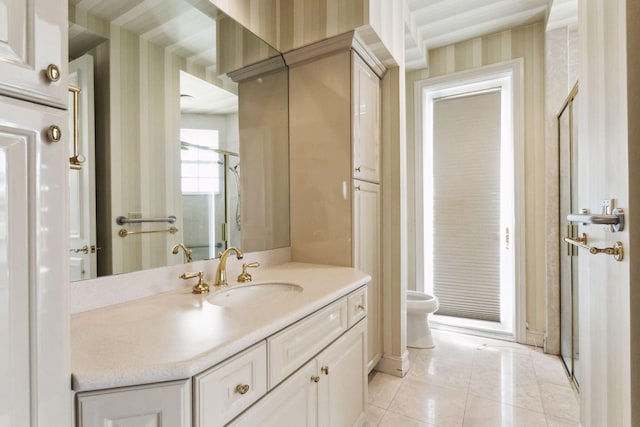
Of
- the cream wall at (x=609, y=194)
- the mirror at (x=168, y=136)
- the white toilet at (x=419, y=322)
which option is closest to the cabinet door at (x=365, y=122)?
the mirror at (x=168, y=136)

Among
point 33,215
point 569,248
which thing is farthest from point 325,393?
point 569,248

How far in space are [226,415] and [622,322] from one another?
110 centimetres

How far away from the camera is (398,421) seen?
1.71 meters

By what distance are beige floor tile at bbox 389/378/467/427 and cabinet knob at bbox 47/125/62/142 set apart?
196 centimetres

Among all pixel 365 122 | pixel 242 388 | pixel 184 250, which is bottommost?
pixel 242 388

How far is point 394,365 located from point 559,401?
95 cm

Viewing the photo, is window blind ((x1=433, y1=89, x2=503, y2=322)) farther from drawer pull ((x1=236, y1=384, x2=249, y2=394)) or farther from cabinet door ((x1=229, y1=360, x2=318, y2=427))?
drawer pull ((x1=236, y1=384, x2=249, y2=394))

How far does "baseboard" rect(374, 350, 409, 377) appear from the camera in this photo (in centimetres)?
216

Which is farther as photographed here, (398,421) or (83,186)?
(398,421)

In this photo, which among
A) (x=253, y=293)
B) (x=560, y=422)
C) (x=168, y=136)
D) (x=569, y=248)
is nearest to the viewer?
(x=168, y=136)

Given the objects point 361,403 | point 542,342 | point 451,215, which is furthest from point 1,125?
point 542,342

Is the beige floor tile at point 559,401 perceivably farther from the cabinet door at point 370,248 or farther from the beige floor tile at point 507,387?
the cabinet door at point 370,248

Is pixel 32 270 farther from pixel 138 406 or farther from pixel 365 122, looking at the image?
pixel 365 122

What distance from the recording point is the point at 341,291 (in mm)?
1320
